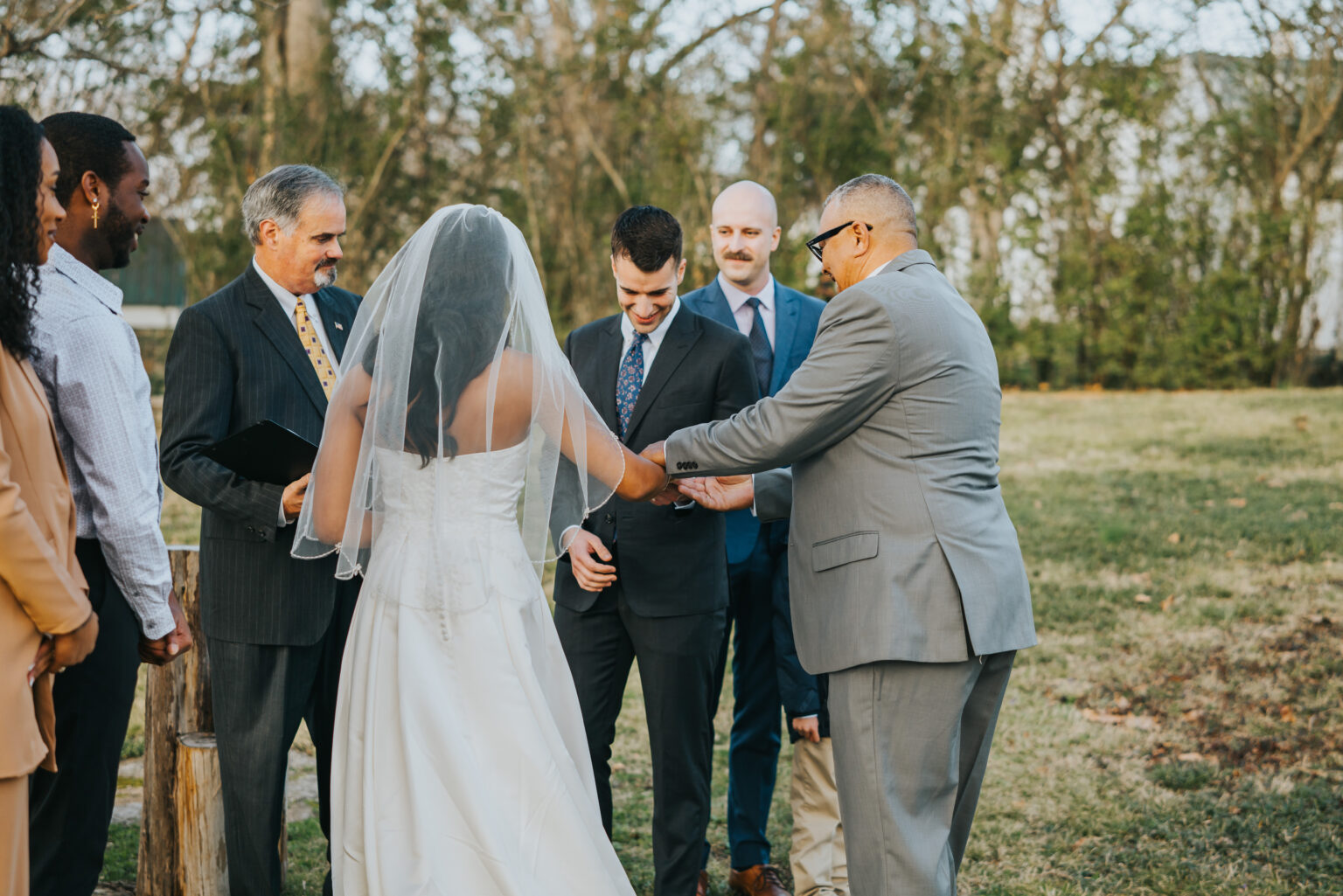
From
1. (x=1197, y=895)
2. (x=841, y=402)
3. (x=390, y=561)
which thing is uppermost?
(x=841, y=402)

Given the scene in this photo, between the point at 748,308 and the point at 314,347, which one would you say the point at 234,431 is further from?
the point at 748,308

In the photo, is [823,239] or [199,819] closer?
[823,239]

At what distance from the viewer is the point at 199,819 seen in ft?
12.1

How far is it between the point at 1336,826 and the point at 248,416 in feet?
14.6

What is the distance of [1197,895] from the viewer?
13.7ft

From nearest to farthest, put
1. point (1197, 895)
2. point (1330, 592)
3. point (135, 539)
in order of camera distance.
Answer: point (135, 539)
point (1197, 895)
point (1330, 592)

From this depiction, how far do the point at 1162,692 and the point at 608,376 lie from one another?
421 centimetres

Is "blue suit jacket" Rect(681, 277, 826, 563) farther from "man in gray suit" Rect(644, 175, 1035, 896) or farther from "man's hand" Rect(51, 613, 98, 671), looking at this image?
"man's hand" Rect(51, 613, 98, 671)

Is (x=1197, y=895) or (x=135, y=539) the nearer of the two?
(x=135, y=539)

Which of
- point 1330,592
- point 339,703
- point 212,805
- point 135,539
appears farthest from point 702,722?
point 1330,592

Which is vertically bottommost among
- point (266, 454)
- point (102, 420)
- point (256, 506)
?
point (256, 506)

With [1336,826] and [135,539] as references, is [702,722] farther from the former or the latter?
[1336,826]

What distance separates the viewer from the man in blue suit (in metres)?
4.26

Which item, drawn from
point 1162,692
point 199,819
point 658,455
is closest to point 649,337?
point 658,455
